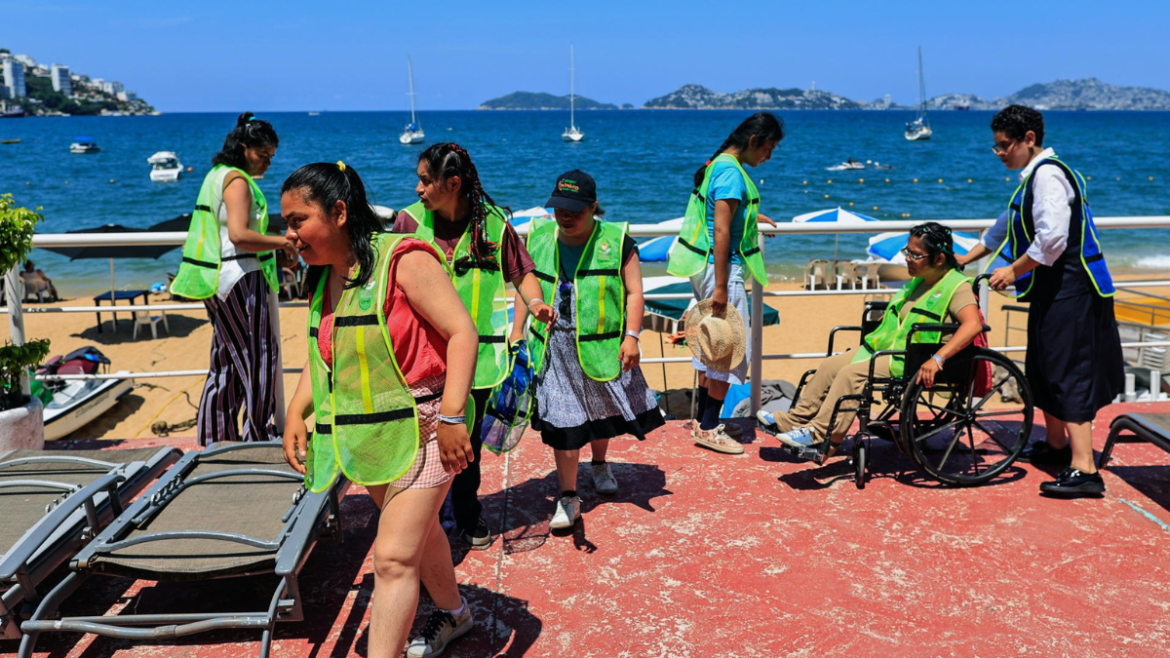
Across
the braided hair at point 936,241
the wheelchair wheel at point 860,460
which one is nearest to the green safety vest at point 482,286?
the wheelchair wheel at point 860,460

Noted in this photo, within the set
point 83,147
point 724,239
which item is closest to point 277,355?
point 724,239

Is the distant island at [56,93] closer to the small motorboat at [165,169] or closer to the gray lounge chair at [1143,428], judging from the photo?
the small motorboat at [165,169]

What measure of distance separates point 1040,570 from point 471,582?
213cm

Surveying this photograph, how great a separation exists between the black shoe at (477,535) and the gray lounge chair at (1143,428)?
278 cm

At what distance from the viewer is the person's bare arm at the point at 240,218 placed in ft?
14.0

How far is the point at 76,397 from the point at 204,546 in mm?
7868

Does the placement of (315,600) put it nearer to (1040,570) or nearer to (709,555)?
(709,555)

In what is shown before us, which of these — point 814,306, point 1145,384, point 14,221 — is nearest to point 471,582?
point 14,221

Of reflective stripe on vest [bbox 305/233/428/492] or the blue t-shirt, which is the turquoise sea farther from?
reflective stripe on vest [bbox 305/233/428/492]

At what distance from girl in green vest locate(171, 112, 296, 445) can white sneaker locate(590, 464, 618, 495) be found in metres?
1.72

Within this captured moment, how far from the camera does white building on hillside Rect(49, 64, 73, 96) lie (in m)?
171

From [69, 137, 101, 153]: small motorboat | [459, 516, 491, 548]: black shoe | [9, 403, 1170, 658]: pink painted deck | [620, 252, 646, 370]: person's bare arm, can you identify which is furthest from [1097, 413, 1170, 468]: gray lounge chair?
[69, 137, 101, 153]: small motorboat

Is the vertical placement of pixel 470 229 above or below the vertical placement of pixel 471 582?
above

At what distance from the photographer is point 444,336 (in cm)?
245
